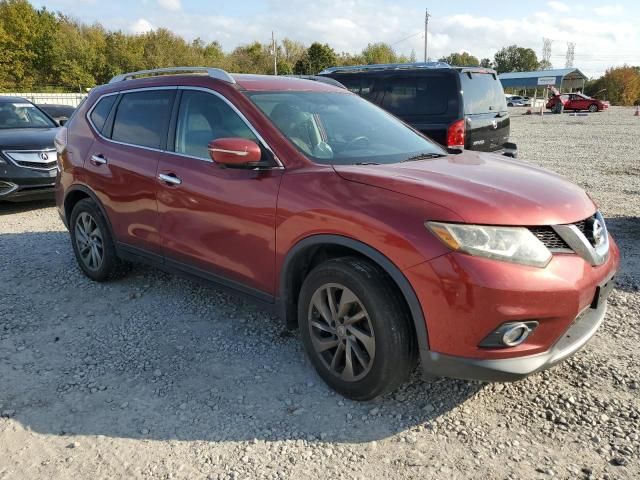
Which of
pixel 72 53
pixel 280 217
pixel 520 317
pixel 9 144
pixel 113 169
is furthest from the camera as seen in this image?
pixel 72 53

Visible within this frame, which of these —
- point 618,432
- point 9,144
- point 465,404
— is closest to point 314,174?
point 465,404

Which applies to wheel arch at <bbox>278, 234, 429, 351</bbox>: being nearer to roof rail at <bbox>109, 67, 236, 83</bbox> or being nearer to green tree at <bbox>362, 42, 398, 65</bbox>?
roof rail at <bbox>109, 67, 236, 83</bbox>

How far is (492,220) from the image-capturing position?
2.51 m

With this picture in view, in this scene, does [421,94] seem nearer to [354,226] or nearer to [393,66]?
[393,66]

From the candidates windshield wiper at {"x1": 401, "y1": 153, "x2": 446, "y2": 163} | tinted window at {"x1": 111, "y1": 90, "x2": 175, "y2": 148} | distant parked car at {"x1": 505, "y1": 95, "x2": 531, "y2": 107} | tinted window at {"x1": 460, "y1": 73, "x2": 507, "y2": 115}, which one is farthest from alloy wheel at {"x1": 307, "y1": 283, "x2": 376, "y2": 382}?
distant parked car at {"x1": 505, "y1": 95, "x2": 531, "y2": 107}

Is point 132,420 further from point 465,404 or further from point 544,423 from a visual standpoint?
point 544,423

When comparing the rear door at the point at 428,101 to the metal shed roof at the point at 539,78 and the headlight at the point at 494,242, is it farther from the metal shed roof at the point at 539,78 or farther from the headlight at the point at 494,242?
the metal shed roof at the point at 539,78

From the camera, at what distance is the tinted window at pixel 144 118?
160 inches

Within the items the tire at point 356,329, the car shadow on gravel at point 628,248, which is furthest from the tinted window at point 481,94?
the tire at point 356,329

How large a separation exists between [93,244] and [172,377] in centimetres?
208

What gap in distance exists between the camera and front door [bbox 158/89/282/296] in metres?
3.27

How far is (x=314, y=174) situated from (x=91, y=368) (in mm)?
1903

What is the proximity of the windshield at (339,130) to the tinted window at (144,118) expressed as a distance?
34.2 inches

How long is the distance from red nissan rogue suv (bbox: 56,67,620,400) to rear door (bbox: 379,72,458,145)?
11.5 feet
